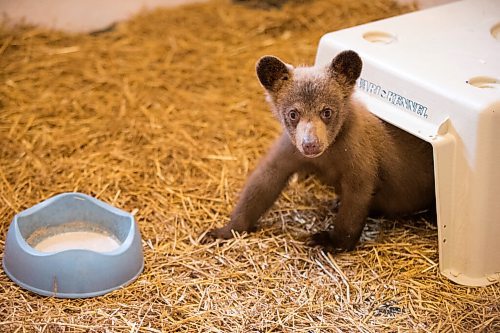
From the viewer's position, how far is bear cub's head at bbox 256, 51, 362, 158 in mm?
3969

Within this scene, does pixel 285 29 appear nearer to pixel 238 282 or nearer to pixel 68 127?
pixel 68 127

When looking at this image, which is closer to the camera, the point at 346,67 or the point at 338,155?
the point at 346,67

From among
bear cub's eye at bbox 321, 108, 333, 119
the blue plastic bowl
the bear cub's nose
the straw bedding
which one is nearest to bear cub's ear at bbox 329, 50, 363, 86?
bear cub's eye at bbox 321, 108, 333, 119

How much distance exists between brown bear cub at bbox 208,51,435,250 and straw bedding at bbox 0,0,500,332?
153 mm

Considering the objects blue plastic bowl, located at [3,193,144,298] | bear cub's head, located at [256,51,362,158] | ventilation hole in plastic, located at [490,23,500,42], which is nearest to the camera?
blue plastic bowl, located at [3,193,144,298]

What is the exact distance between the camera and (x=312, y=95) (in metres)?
4.01

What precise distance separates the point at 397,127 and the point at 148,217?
1.53 m

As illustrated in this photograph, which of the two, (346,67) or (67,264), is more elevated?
(346,67)

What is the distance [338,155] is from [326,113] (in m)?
0.28

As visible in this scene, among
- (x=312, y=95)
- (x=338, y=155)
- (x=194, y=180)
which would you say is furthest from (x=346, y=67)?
(x=194, y=180)

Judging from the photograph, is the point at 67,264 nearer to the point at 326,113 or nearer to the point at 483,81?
the point at 326,113

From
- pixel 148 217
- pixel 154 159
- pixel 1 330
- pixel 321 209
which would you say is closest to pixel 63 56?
pixel 154 159

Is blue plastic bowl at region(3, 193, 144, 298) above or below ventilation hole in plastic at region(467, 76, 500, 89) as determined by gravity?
below

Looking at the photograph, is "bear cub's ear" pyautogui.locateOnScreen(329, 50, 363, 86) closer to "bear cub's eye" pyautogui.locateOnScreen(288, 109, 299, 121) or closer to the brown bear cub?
the brown bear cub
